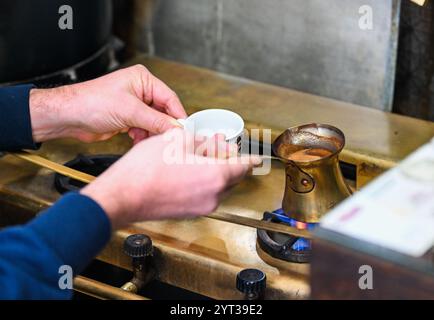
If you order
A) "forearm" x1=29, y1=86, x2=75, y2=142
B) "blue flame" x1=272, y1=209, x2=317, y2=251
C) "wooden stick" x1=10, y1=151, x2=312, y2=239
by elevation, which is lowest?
"blue flame" x1=272, y1=209, x2=317, y2=251

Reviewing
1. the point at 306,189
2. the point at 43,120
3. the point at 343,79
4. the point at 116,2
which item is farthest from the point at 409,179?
the point at 116,2

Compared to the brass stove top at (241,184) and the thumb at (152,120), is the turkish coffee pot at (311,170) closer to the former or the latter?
the brass stove top at (241,184)

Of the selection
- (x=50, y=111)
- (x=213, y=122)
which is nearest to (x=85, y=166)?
(x=50, y=111)

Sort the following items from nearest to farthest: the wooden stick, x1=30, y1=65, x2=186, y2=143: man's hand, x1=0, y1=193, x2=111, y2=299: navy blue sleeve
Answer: x1=0, y1=193, x2=111, y2=299: navy blue sleeve < the wooden stick < x1=30, y1=65, x2=186, y2=143: man's hand

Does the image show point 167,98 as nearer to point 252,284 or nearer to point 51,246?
point 252,284

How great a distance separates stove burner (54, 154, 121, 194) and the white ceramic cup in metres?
0.36

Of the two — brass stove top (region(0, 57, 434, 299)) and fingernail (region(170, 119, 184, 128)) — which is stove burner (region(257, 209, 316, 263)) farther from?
fingernail (region(170, 119, 184, 128))

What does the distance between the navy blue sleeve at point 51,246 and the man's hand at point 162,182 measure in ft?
0.11

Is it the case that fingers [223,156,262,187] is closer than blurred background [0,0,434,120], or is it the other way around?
fingers [223,156,262,187]

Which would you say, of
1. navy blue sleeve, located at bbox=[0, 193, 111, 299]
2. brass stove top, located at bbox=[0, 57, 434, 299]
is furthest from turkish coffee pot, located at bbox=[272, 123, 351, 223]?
navy blue sleeve, located at bbox=[0, 193, 111, 299]

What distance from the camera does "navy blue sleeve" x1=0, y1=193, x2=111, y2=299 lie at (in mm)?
1204

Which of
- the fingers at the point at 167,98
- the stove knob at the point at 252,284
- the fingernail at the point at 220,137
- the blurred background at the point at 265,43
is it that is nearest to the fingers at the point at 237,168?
the fingernail at the point at 220,137

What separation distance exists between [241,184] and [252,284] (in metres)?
0.47

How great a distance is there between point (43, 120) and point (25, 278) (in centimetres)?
69
